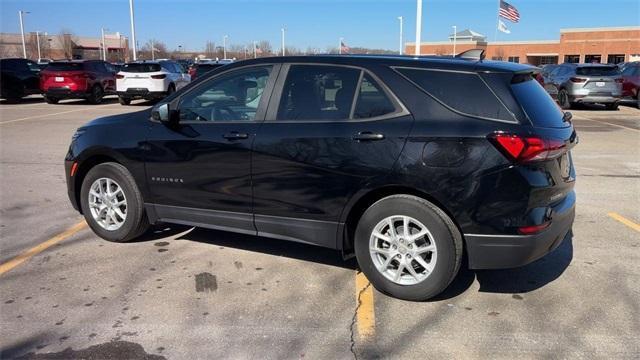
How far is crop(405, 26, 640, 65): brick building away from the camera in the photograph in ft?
215

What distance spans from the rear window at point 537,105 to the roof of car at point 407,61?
0.13m

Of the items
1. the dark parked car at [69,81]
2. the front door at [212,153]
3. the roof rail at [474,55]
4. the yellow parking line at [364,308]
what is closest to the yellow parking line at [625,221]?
the roof rail at [474,55]

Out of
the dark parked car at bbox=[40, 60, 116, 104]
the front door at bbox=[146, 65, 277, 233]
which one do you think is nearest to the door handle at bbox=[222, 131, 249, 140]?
the front door at bbox=[146, 65, 277, 233]

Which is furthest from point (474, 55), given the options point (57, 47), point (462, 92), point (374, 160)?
point (57, 47)

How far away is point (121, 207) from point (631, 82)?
2104 cm

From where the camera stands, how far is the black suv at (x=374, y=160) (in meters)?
3.75

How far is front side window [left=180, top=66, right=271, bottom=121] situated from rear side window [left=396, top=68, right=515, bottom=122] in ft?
4.29

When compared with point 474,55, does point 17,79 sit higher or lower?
lower

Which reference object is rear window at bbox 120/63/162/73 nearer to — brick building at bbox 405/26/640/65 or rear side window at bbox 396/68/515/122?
rear side window at bbox 396/68/515/122

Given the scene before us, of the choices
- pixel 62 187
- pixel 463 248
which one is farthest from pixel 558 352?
pixel 62 187

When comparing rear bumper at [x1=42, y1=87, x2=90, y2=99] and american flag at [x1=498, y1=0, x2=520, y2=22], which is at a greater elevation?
american flag at [x1=498, y1=0, x2=520, y2=22]

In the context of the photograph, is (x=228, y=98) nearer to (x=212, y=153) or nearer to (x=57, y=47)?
→ (x=212, y=153)

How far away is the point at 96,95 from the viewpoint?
Answer: 22250mm

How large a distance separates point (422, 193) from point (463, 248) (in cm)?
48
